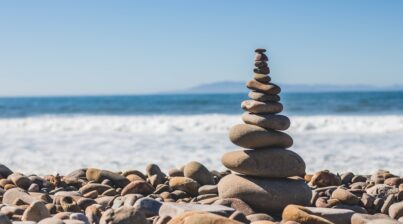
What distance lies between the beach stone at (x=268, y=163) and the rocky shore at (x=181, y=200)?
0.42 ft

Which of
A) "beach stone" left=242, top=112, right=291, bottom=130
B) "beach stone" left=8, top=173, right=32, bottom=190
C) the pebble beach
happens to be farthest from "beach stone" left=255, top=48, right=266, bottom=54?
"beach stone" left=8, top=173, right=32, bottom=190

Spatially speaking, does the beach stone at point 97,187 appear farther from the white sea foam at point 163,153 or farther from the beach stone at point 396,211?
the white sea foam at point 163,153

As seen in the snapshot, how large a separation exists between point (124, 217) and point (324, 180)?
3480mm

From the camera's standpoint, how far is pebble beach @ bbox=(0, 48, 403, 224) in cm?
475

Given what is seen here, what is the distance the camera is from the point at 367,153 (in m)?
11.7

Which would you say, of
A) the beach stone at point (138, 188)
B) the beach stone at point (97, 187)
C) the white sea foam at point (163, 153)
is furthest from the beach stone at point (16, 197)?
the white sea foam at point (163, 153)

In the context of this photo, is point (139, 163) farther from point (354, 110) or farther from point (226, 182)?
point (354, 110)

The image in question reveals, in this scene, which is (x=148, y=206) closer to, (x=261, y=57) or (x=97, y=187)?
(x=97, y=187)

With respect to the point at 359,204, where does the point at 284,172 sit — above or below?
above

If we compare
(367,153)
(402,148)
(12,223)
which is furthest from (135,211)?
(402,148)

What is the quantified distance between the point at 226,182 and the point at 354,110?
31.6 metres

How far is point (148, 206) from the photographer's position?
16.8 ft

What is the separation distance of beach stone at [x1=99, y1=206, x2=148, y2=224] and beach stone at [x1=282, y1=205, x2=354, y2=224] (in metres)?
1.24

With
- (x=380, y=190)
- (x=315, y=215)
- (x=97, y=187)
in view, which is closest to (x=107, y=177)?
(x=97, y=187)
